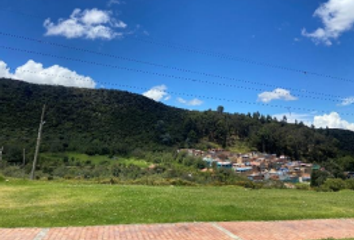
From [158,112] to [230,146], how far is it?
123 feet

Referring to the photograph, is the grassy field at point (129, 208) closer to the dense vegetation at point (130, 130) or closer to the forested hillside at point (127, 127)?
the dense vegetation at point (130, 130)

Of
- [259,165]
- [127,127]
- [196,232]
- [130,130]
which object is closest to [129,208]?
[196,232]

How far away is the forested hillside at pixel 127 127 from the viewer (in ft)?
188

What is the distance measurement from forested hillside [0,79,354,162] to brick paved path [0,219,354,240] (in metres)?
44.8

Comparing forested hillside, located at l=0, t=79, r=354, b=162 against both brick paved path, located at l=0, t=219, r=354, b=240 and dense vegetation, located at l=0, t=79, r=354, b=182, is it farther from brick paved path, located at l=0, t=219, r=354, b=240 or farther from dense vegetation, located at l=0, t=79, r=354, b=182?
brick paved path, located at l=0, t=219, r=354, b=240

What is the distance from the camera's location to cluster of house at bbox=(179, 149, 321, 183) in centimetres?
7400

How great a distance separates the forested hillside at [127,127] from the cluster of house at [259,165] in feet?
29.3

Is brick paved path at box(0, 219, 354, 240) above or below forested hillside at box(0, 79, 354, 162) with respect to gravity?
below

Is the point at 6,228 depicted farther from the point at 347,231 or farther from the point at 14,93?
the point at 14,93

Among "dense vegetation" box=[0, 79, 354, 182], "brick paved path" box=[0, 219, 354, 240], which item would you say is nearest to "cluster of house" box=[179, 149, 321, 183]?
"dense vegetation" box=[0, 79, 354, 182]

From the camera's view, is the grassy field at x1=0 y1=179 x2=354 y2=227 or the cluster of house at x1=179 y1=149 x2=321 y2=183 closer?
the grassy field at x1=0 y1=179 x2=354 y2=227

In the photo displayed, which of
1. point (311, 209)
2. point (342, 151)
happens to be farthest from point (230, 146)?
point (311, 209)

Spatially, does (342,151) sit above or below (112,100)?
below

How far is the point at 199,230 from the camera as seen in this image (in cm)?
865
